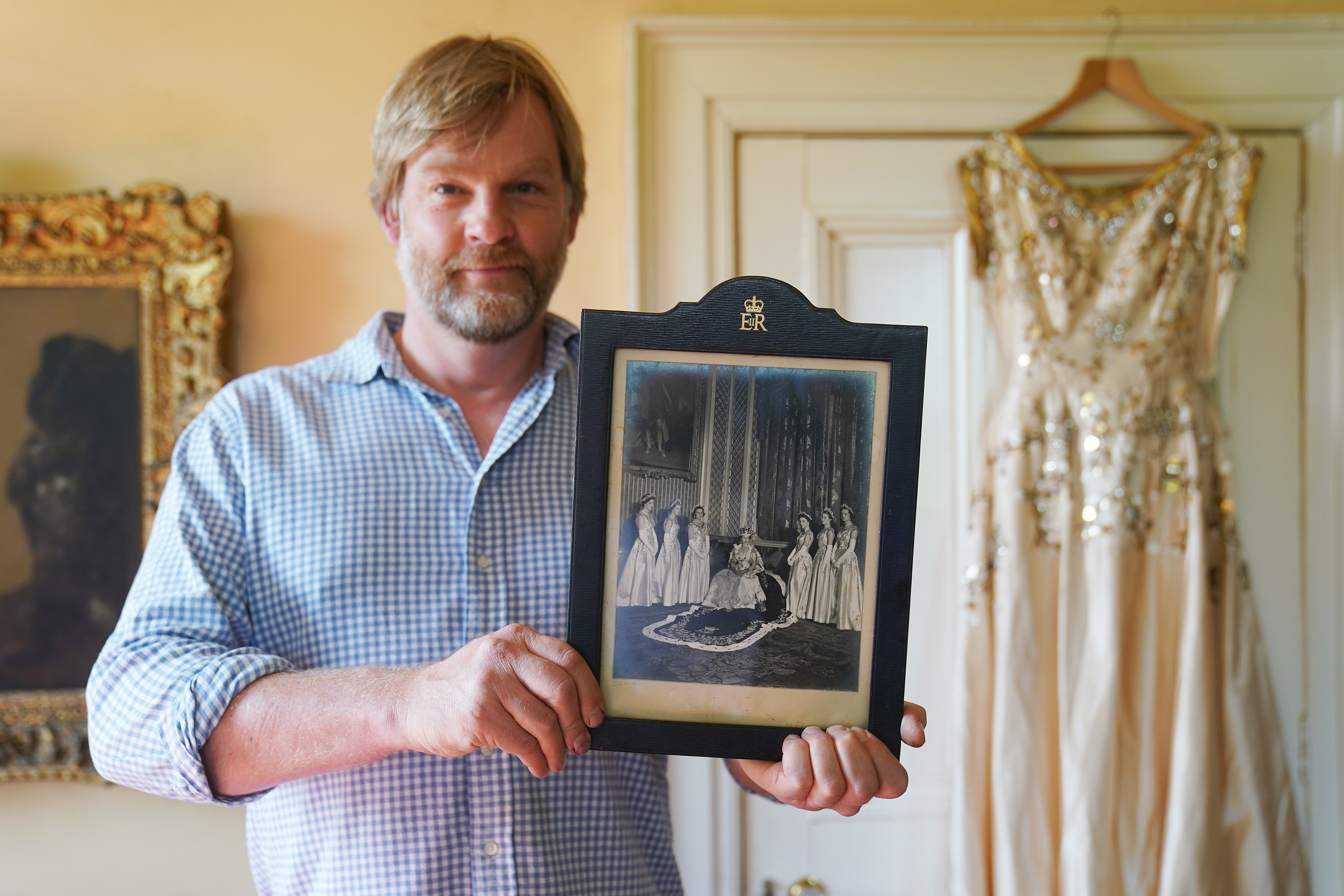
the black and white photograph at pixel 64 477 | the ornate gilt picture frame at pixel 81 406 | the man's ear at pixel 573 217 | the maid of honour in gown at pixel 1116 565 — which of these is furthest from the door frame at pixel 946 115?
the black and white photograph at pixel 64 477

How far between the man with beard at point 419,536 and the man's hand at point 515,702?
0.21 metres

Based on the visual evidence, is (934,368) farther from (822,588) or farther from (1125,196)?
(822,588)

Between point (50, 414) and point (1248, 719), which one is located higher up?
point (50, 414)

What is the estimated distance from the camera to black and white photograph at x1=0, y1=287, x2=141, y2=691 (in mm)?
1464

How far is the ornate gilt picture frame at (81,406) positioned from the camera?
1.46 metres

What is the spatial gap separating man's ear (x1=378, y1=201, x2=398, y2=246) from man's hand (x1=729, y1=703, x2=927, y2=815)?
28.8 inches

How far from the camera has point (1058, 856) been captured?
4.92 feet

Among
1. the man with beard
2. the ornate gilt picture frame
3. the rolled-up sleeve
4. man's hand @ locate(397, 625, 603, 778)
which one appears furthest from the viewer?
the ornate gilt picture frame

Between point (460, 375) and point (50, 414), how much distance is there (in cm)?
81

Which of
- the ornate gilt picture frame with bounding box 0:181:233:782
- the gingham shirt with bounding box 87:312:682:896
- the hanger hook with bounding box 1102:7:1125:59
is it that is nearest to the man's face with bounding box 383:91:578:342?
the gingham shirt with bounding box 87:312:682:896

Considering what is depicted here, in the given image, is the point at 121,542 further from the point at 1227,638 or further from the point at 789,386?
the point at 1227,638

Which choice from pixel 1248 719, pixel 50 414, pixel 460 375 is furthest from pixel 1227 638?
pixel 50 414

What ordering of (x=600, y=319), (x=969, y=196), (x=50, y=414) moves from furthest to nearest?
(x=969, y=196) < (x=50, y=414) < (x=600, y=319)

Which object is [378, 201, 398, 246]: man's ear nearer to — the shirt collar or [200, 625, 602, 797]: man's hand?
the shirt collar
